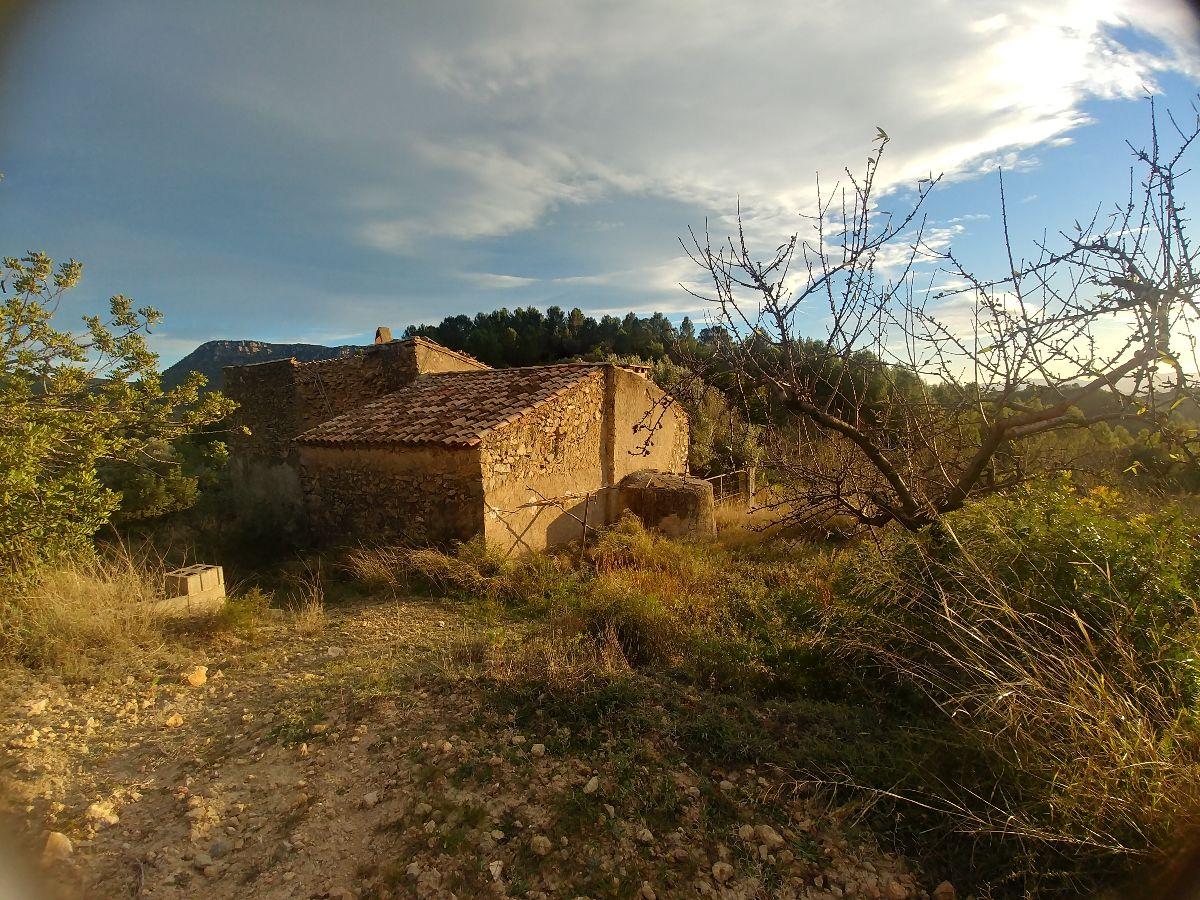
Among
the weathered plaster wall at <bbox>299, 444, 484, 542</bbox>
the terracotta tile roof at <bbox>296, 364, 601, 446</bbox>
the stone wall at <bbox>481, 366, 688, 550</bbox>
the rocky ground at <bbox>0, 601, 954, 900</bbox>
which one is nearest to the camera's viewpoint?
the rocky ground at <bbox>0, 601, 954, 900</bbox>

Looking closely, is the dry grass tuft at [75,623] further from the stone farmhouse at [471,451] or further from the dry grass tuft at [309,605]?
the stone farmhouse at [471,451]

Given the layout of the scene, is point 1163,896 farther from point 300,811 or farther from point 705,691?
point 300,811

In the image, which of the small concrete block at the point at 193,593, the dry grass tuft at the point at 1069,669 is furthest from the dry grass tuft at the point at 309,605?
the dry grass tuft at the point at 1069,669

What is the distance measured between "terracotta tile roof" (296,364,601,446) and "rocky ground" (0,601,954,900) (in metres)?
4.54

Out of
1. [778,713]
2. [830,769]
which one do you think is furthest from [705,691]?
[830,769]

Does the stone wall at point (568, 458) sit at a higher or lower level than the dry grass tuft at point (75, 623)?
higher

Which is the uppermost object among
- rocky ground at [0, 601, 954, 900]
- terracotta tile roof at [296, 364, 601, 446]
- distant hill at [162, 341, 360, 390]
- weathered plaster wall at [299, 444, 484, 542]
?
distant hill at [162, 341, 360, 390]

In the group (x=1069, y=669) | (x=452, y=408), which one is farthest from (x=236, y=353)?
(x=1069, y=669)

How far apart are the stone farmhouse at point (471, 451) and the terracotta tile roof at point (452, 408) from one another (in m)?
0.03

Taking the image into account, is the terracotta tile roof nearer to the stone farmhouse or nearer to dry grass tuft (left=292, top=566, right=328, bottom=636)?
the stone farmhouse

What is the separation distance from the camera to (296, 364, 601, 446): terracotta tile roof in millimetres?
8578

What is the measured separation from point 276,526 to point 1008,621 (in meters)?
12.3

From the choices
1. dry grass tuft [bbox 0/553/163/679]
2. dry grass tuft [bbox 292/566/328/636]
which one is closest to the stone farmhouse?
dry grass tuft [bbox 292/566/328/636]

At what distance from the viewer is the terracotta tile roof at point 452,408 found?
338 inches
